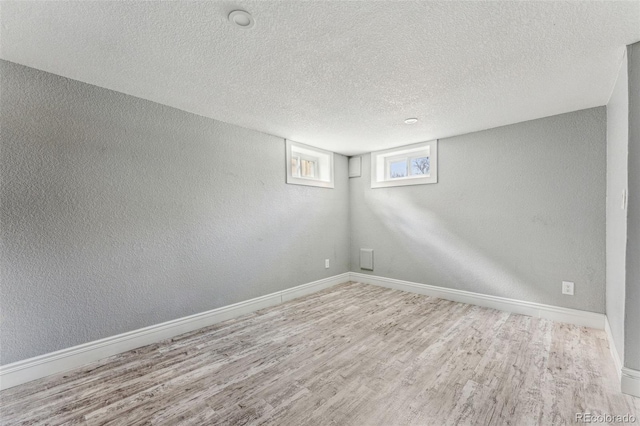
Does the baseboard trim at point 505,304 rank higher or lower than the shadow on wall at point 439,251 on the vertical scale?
lower

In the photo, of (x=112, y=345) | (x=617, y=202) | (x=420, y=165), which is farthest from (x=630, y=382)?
(x=112, y=345)

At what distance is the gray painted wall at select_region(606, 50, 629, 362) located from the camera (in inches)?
71.9

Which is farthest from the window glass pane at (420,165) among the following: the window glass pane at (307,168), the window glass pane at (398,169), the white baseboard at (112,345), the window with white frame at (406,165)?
the white baseboard at (112,345)

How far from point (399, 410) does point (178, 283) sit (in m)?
2.12

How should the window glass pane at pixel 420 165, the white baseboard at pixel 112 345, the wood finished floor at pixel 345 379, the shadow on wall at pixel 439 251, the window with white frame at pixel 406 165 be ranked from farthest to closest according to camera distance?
the window glass pane at pixel 420 165 < the window with white frame at pixel 406 165 < the shadow on wall at pixel 439 251 < the white baseboard at pixel 112 345 < the wood finished floor at pixel 345 379

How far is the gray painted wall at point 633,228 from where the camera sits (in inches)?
66.0

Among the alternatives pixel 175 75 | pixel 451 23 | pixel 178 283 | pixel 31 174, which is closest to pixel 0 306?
pixel 31 174

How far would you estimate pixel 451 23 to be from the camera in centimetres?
147

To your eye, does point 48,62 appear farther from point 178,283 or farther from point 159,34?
point 178,283

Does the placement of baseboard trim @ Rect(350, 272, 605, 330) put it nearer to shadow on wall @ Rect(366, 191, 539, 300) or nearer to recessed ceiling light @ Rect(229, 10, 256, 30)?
shadow on wall @ Rect(366, 191, 539, 300)

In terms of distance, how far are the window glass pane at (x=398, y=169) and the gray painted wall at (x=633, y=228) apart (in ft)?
8.26

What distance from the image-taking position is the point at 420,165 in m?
3.97

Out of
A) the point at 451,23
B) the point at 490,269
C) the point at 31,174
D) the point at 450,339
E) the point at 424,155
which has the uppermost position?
the point at 451,23

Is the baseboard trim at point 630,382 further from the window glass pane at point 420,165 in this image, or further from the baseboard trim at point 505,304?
the window glass pane at point 420,165
